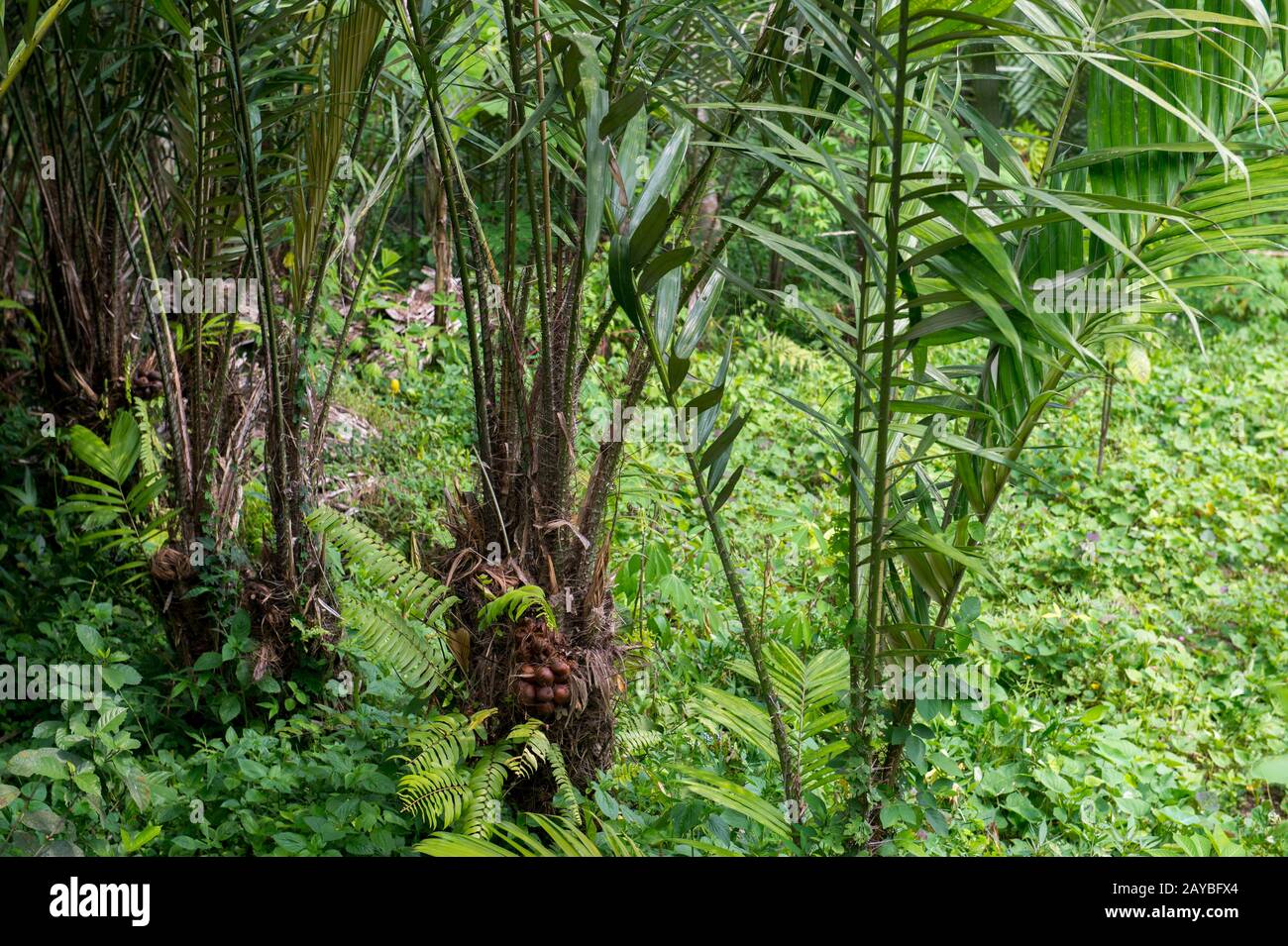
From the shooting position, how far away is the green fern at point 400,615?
2088mm

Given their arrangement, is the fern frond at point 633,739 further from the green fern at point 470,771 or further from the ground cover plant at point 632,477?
the green fern at point 470,771

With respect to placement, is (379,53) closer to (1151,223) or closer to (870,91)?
(870,91)

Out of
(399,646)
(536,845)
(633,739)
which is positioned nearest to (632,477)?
(633,739)

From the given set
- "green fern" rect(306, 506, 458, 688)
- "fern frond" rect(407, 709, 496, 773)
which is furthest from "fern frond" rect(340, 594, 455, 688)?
"fern frond" rect(407, 709, 496, 773)

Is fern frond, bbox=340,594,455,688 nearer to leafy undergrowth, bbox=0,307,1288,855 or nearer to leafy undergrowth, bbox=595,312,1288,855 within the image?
leafy undergrowth, bbox=0,307,1288,855

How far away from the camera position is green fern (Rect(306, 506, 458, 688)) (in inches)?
82.2

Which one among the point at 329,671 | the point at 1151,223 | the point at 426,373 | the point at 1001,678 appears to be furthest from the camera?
the point at 426,373

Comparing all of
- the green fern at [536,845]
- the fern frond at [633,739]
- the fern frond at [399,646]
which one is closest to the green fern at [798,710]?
the green fern at [536,845]

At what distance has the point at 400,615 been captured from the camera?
7.17 feet

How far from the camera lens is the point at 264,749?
7.73 feet

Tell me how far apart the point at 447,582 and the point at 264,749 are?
60cm

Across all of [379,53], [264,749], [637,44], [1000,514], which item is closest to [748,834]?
[264,749]

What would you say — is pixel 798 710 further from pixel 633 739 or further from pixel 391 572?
pixel 391 572

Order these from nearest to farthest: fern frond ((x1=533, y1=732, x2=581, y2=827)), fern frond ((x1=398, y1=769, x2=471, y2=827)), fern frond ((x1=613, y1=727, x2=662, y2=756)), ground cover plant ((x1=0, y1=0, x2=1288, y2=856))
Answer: ground cover plant ((x1=0, y1=0, x2=1288, y2=856)) → fern frond ((x1=398, y1=769, x2=471, y2=827)) → fern frond ((x1=533, y1=732, x2=581, y2=827)) → fern frond ((x1=613, y1=727, x2=662, y2=756))
